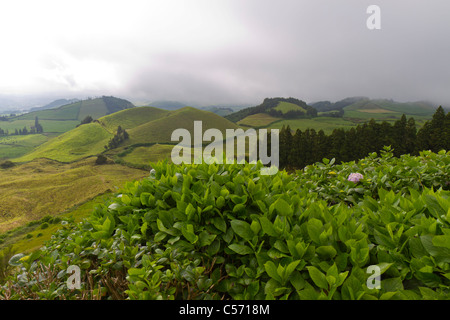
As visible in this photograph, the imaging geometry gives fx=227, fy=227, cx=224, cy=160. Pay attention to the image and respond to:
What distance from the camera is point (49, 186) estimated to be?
96.6m

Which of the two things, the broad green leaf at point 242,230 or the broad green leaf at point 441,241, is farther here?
the broad green leaf at point 242,230

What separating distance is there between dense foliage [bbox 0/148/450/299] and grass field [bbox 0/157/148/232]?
79690 mm

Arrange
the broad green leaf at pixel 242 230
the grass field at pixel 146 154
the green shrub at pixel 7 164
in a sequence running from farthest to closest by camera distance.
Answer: the green shrub at pixel 7 164, the grass field at pixel 146 154, the broad green leaf at pixel 242 230

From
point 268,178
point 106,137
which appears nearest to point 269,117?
point 106,137

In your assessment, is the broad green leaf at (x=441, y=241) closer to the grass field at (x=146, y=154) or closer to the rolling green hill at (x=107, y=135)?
the grass field at (x=146, y=154)

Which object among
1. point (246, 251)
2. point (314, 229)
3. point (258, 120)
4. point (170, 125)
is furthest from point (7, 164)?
point (314, 229)

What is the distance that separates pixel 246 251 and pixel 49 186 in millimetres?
121205

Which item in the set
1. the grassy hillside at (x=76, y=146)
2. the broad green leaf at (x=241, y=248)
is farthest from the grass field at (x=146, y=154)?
the broad green leaf at (x=241, y=248)

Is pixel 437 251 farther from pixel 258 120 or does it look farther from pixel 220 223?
pixel 258 120

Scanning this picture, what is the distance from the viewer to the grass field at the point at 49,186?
79688mm

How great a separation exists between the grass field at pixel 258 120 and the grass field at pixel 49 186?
3596 inches

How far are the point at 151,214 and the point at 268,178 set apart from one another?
1520mm

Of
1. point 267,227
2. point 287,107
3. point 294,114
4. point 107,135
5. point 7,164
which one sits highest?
point 287,107

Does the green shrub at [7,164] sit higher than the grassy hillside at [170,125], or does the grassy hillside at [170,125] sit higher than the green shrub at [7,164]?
the grassy hillside at [170,125]
